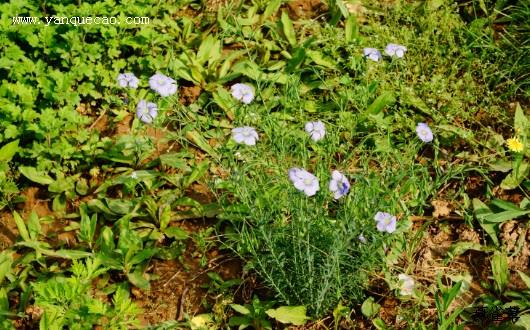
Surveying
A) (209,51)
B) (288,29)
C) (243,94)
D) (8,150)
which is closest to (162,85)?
(243,94)

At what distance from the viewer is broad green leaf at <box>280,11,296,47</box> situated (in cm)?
350

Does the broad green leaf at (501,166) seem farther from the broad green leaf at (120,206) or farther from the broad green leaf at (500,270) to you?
the broad green leaf at (120,206)

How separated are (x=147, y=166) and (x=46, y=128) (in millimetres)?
509

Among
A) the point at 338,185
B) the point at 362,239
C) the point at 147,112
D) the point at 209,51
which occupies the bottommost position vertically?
the point at 362,239

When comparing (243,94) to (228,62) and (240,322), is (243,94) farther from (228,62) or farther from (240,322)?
(228,62)

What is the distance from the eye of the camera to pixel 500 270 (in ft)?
8.68

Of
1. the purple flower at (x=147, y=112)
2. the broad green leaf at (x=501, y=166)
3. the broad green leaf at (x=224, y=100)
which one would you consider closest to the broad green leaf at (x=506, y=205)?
the broad green leaf at (x=501, y=166)

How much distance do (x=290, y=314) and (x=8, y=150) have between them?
5.13 ft

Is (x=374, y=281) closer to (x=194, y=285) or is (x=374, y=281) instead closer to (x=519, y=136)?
(x=194, y=285)

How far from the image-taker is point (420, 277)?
8.66 feet

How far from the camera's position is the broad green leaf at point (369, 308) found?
8.16 ft

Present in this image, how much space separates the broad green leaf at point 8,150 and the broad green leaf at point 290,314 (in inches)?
57.8

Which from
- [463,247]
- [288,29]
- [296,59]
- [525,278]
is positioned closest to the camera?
[525,278]

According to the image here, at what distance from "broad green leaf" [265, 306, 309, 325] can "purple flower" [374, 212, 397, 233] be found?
55cm
